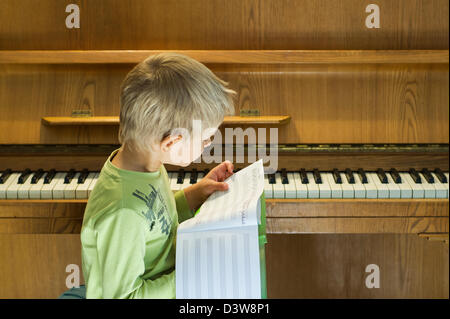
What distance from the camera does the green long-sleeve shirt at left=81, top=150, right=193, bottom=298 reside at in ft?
3.17

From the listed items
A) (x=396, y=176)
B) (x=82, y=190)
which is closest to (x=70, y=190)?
(x=82, y=190)

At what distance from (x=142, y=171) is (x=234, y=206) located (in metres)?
0.23

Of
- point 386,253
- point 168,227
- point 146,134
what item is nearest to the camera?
point 146,134

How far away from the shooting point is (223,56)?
5.64 feet

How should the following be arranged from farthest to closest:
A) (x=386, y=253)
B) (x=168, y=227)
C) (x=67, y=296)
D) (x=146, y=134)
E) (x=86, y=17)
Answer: (x=386, y=253), (x=86, y=17), (x=67, y=296), (x=168, y=227), (x=146, y=134)

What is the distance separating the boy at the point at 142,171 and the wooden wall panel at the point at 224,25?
Answer: 2.62 feet

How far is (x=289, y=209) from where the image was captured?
165 cm

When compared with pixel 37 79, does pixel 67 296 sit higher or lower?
lower

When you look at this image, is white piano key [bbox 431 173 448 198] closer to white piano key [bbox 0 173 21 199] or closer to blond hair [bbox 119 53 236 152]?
blond hair [bbox 119 53 236 152]

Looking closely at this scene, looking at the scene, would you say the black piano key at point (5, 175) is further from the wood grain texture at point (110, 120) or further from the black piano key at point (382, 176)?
the black piano key at point (382, 176)

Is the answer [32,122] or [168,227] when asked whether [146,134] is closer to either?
[168,227]

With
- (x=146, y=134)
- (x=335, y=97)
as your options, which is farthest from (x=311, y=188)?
(x=146, y=134)

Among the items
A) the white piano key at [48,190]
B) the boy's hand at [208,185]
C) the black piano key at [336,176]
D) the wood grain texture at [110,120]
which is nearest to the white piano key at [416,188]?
the black piano key at [336,176]

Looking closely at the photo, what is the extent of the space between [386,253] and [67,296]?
1405 millimetres
